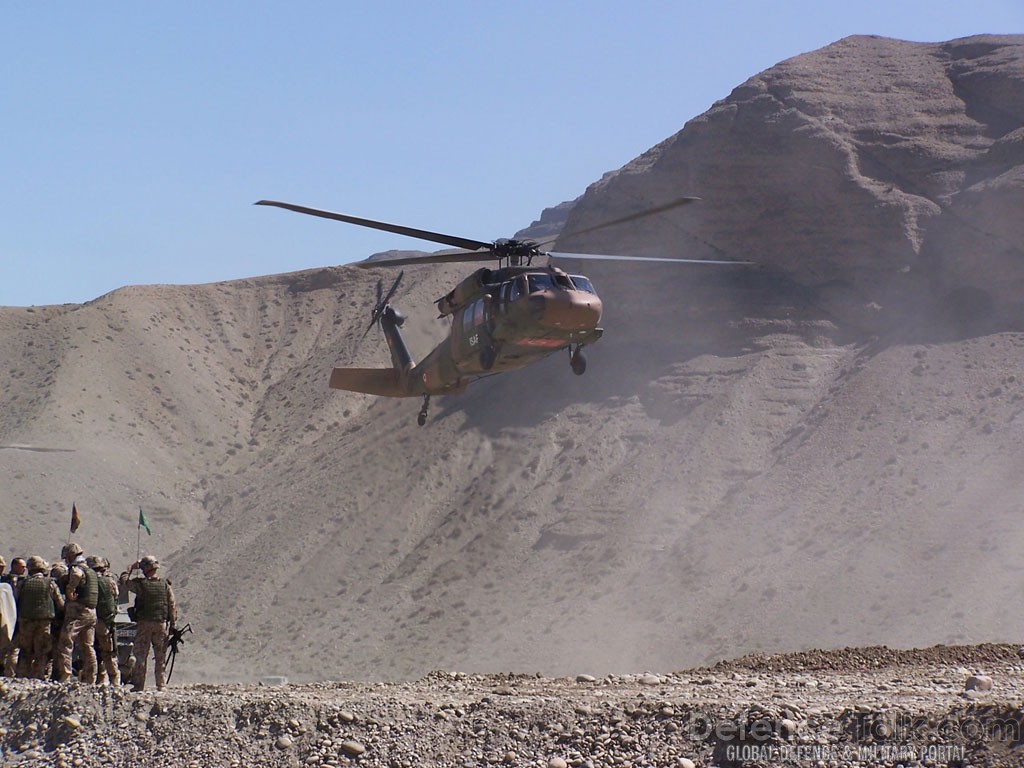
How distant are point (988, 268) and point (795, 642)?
21481 millimetres

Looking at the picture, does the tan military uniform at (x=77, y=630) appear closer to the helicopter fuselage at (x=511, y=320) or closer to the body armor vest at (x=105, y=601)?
the body armor vest at (x=105, y=601)

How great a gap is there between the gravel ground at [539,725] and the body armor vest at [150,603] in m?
2.06

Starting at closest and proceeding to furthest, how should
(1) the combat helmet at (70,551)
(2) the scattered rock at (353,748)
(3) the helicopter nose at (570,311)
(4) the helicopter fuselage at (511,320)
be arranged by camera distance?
(2) the scattered rock at (353,748), (1) the combat helmet at (70,551), (3) the helicopter nose at (570,311), (4) the helicopter fuselage at (511,320)

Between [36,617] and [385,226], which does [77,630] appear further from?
[385,226]

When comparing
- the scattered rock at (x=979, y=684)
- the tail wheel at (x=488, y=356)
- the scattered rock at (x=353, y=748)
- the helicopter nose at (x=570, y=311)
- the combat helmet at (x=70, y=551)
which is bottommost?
the scattered rock at (x=353, y=748)

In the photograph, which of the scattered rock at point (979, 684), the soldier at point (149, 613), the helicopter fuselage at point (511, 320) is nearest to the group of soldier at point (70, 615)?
the soldier at point (149, 613)

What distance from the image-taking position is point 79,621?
51.1 ft

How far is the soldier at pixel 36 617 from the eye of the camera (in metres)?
15.3

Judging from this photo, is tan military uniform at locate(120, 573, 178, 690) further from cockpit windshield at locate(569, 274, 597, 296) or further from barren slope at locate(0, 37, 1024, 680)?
barren slope at locate(0, 37, 1024, 680)

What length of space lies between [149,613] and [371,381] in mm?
11537

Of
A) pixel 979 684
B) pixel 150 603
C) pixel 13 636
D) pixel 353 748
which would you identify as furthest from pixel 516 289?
pixel 979 684

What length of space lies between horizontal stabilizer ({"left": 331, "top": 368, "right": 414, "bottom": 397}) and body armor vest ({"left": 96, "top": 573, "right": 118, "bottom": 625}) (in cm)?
1079

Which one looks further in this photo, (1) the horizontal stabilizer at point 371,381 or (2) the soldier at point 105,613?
(1) the horizontal stabilizer at point 371,381

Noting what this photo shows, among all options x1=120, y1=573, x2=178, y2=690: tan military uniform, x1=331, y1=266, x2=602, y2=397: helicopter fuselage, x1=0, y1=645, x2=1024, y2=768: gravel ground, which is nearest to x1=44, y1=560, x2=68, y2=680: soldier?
x1=120, y1=573, x2=178, y2=690: tan military uniform
